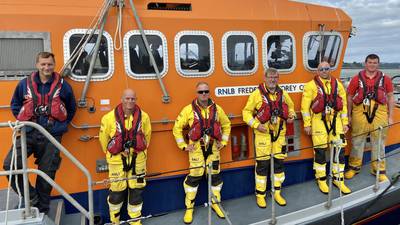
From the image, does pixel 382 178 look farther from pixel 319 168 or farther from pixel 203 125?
pixel 203 125

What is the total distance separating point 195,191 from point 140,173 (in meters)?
0.70

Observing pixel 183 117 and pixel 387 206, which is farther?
pixel 387 206

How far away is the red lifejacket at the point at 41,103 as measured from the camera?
3191mm

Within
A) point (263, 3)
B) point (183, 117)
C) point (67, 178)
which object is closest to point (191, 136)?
point (183, 117)

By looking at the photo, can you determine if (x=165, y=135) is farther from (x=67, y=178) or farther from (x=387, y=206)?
(x=387, y=206)

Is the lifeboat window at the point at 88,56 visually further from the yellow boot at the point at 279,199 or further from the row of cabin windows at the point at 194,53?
the yellow boot at the point at 279,199

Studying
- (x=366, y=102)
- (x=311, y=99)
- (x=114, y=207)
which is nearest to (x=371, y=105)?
(x=366, y=102)

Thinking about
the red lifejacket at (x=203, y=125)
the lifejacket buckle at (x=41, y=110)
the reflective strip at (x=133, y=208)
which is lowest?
the reflective strip at (x=133, y=208)

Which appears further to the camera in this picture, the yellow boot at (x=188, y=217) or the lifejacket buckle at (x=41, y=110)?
the yellow boot at (x=188, y=217)

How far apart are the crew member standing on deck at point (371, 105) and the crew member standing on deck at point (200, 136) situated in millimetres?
1841

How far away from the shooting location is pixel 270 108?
413 centimetres

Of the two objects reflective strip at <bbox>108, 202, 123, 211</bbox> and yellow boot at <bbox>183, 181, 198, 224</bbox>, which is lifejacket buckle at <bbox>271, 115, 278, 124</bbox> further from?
reflective strip at <bbox>108, 202, 123, 211</bbox>

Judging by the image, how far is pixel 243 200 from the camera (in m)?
4.39

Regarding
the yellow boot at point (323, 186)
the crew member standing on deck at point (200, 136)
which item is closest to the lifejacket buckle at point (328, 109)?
the yellow boot at point (323, 186)
